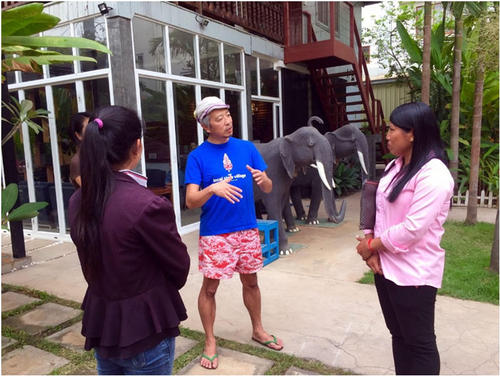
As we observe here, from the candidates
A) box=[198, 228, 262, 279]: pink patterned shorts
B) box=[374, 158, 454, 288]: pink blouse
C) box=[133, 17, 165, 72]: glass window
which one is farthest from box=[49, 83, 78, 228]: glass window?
box=[374, 158, 454, 288]: pink blouse

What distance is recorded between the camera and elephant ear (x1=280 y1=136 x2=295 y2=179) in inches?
198

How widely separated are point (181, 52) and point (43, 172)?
9.80 ft

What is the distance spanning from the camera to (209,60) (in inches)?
277

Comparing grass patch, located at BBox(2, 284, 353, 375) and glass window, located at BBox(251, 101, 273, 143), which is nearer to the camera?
grass patch, located at BBox(2, 284, 353, 375)

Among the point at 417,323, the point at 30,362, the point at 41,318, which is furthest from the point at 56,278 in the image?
the point at 417,323

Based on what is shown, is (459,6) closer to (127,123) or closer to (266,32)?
(266,32)

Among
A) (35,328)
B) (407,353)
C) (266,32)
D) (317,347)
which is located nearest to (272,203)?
(317,347)

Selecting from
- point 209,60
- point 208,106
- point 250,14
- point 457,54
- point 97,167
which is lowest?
point 97,167

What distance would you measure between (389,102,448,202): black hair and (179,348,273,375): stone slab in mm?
1481

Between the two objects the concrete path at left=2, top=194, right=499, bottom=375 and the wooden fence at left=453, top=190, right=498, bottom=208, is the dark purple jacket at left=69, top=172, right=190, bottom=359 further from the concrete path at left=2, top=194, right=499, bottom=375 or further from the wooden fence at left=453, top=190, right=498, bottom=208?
the wooden fence at left=453, top=190, right=498, bottom=208

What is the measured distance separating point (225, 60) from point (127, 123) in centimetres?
623

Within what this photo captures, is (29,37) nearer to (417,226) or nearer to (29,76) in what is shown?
(417,226)

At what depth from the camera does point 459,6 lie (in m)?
6.29

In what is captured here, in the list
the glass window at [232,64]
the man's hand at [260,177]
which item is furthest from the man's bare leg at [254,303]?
the glass window at [232,64]
